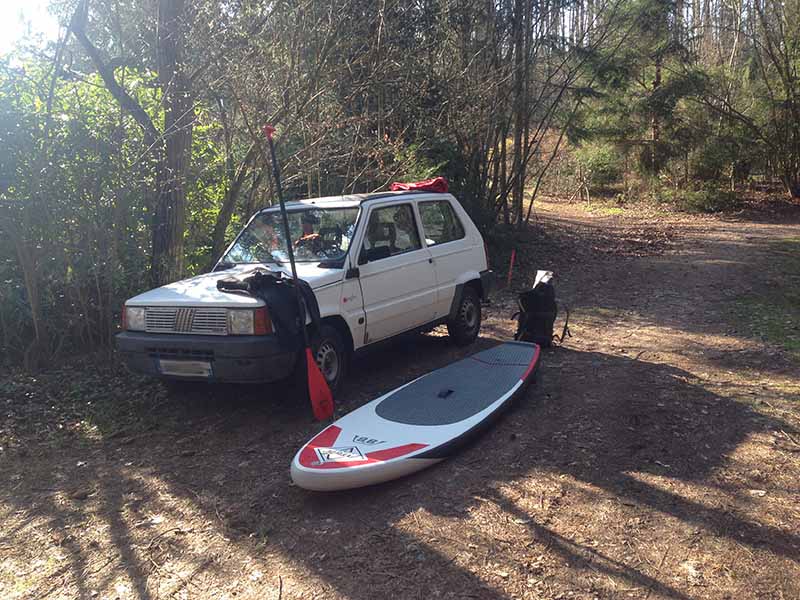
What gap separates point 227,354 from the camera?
554cm

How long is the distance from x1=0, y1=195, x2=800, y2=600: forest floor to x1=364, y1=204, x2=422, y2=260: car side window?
1297 millimetres

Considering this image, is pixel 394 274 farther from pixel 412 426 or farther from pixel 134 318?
pixel 134 318

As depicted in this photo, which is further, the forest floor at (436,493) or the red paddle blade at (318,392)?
the red paddle blade at (318,392)

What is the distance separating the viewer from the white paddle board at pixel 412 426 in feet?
14.5

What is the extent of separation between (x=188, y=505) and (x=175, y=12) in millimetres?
6386

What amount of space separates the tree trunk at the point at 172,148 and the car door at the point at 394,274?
2.59m

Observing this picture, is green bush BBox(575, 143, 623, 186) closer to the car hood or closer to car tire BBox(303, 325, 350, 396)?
the car hood

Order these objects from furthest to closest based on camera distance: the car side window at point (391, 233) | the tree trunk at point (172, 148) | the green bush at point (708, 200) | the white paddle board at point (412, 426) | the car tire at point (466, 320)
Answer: the green bush at point (708, 200), the car tire at point (466, 320), the tree trunk at point (172, 148), the car side window at point (391, 233), the white paddle board at point (412, 426)

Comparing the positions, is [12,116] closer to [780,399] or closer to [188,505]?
[188,505]

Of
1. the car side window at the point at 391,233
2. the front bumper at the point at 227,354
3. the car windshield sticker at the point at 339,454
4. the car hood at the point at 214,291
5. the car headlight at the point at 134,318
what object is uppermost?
the car side window at the point at 391,233

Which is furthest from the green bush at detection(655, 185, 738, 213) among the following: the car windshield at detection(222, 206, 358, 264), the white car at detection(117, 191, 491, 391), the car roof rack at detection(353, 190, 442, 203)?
the car windshield at detection(222, 206, 358, 264)

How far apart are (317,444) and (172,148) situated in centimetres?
479

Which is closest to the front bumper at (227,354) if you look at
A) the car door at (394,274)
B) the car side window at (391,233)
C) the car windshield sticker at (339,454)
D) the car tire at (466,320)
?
the car windshield sticker at (339,454)

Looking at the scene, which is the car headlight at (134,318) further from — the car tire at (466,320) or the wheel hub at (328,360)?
the car tire at (466,320)
